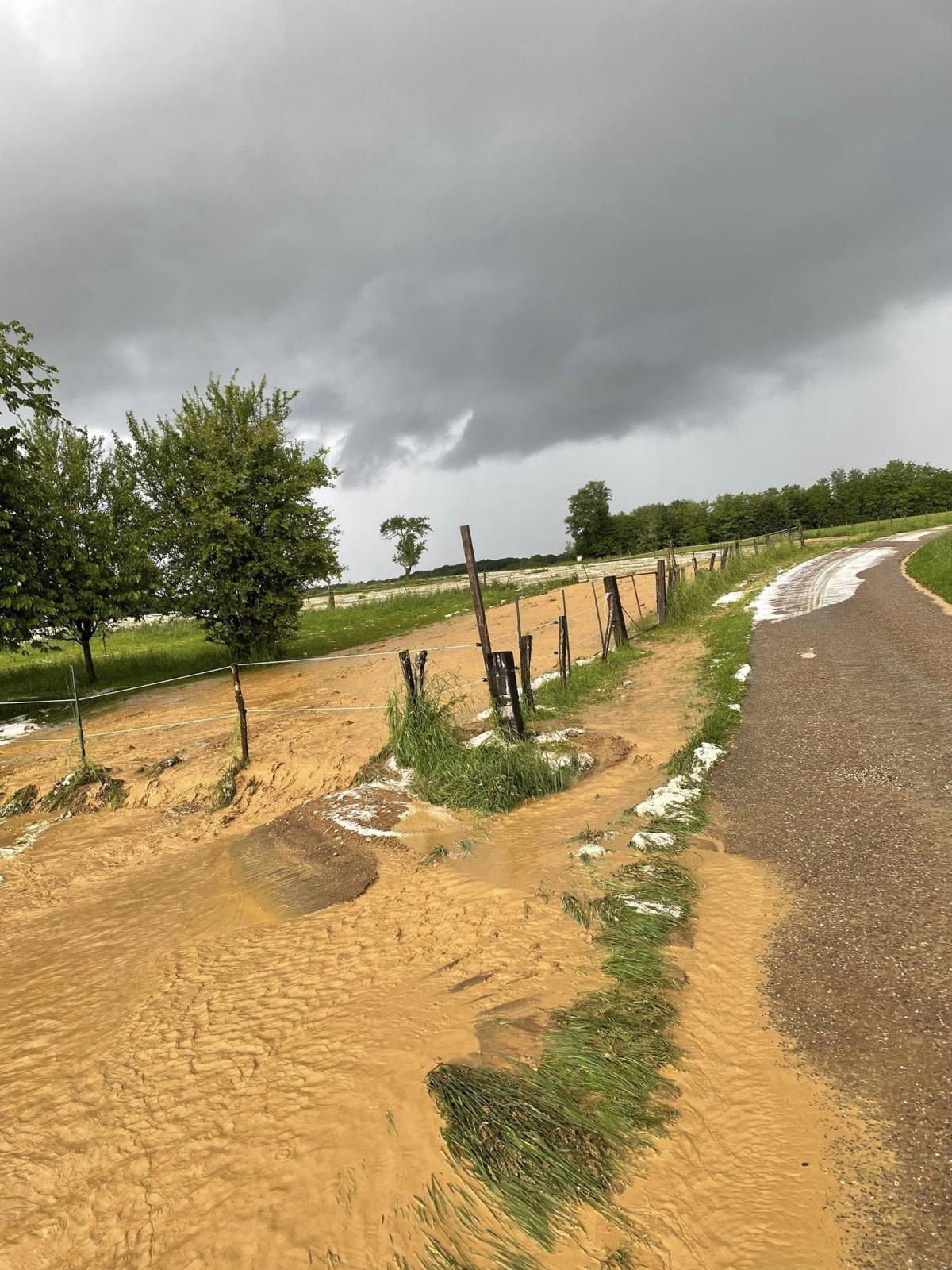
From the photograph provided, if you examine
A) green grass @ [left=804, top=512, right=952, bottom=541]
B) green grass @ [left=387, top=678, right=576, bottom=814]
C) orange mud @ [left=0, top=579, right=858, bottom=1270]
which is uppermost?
green grass @ [left=804, top=512, right=952, bottom=541]

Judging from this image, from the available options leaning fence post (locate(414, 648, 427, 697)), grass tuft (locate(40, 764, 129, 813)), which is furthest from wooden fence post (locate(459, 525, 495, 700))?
grass tuft (locate(40, 764, 129, 813))

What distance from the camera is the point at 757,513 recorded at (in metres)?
112

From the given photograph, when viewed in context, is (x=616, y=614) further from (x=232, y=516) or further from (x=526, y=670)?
(x=232, y=516)

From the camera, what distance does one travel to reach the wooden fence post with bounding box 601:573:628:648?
1563cm

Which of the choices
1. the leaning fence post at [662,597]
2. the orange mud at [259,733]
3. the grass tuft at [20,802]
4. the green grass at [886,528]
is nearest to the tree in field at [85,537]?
the orange mud at [259,733]

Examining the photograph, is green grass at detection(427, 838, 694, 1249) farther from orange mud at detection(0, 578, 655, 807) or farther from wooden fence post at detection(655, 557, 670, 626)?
wooden fence post at detection(655, 557, 670, 626)

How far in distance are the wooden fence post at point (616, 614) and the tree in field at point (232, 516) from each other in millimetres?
9315

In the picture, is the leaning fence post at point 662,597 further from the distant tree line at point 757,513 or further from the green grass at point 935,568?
the distant tree line at point 757,513

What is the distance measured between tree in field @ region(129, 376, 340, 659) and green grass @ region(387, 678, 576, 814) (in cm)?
1171

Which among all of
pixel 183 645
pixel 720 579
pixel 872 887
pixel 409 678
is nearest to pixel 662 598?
pixel 720 579

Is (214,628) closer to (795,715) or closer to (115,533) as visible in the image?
(115,533)

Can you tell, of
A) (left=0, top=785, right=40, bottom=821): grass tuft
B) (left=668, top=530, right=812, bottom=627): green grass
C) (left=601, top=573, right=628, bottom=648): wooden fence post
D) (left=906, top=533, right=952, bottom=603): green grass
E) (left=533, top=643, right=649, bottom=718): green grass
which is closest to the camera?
(left=0, top=785, right=40, bottom=821): grass tuft

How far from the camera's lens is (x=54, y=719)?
14.9 m

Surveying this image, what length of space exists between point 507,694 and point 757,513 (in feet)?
381
